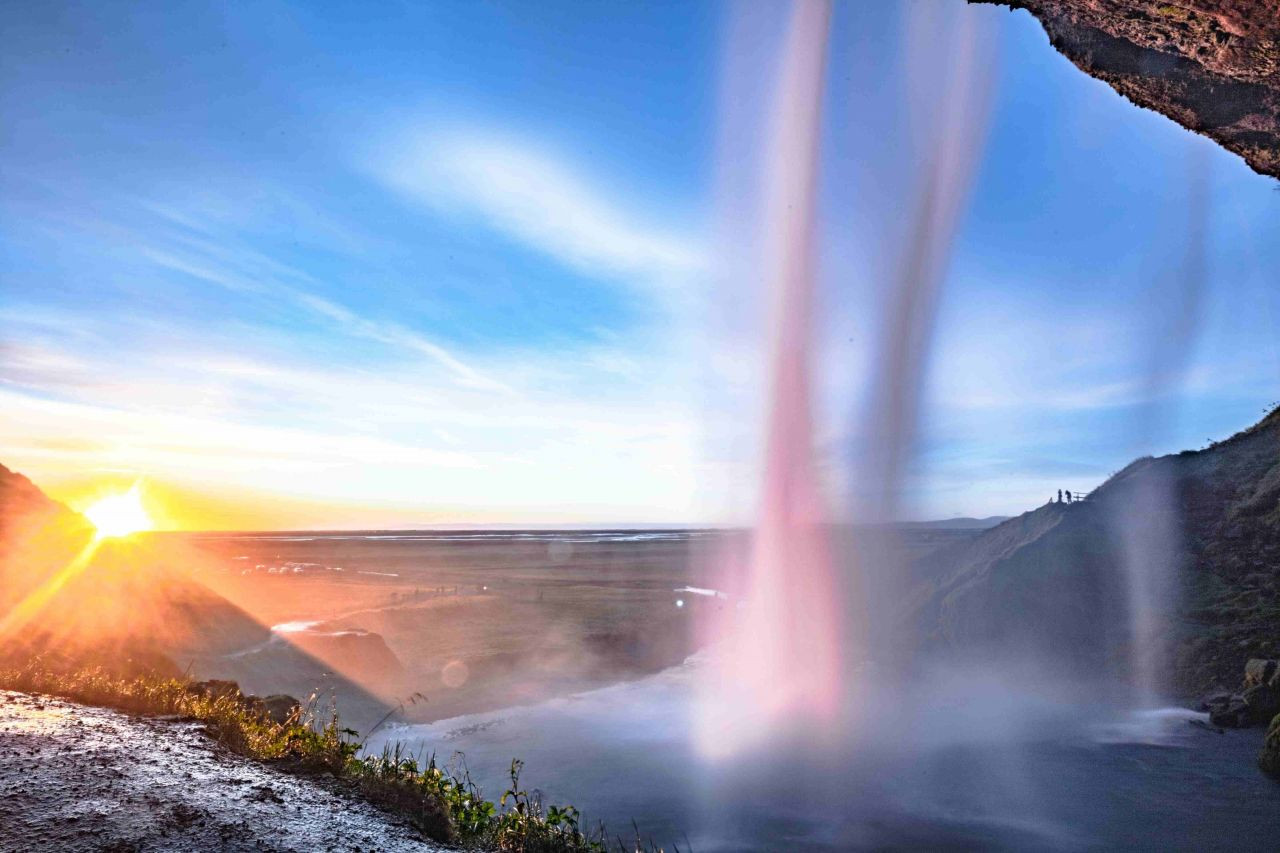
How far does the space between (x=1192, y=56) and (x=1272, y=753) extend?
53.8 feet

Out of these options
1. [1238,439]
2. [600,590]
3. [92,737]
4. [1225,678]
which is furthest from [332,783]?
[600,590]

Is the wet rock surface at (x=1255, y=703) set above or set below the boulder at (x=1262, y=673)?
below

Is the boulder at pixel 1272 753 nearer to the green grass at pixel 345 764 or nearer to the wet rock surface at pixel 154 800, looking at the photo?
the green grass at pixel 345 764

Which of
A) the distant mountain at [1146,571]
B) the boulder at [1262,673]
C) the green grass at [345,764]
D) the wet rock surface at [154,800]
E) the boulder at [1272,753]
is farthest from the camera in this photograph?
the distant mountain at [1146,571]

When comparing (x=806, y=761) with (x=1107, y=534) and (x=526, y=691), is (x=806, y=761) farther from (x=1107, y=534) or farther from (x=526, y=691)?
(x=1107, y=534)

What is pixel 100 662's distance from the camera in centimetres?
1378

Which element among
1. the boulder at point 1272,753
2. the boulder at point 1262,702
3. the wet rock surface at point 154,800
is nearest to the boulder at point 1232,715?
the boulder at point 1262,702

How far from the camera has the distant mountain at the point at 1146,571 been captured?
75.2 feet

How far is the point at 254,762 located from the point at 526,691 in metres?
17.7

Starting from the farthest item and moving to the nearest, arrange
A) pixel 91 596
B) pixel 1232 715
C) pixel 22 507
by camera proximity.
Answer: pixel 22 507
pixel 91 596
pixel 1232 715

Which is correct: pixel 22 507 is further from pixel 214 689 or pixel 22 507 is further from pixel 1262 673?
pixel 1262 673

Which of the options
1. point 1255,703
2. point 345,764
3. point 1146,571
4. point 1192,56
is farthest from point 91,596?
point 1146,571

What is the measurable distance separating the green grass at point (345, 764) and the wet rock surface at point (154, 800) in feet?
1.19

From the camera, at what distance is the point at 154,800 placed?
22.2 feet
